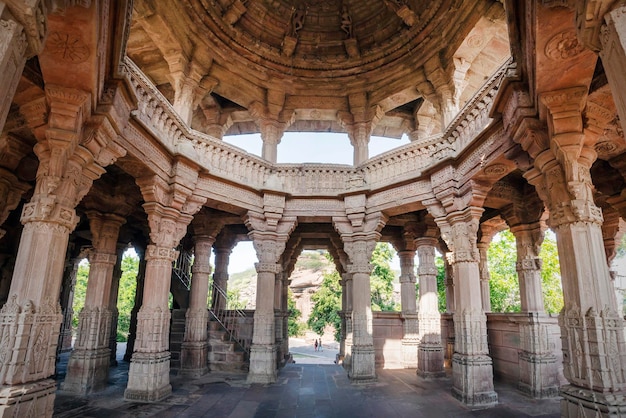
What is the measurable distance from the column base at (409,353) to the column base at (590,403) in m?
6.75

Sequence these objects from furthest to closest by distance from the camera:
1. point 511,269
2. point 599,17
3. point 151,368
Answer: point 511,269, point 151,368, point 599,17

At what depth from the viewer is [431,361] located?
30.4 ft

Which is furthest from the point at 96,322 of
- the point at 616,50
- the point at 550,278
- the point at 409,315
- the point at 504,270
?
the point at 550,278

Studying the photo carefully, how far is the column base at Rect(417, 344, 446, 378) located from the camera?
30.2 feet

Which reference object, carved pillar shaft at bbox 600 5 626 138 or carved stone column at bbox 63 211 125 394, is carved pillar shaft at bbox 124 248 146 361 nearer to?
carved stone column at bbox 63 211 125 394

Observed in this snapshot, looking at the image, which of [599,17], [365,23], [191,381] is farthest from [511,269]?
[599,17]

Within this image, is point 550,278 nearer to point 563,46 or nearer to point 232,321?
point 232,321

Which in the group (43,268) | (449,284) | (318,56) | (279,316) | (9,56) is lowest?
(279,316)

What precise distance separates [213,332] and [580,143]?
934 cm

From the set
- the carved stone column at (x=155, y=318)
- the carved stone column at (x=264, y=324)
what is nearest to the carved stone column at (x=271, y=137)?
the carved stone column at (x=264, y=324)

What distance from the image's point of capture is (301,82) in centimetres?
1085

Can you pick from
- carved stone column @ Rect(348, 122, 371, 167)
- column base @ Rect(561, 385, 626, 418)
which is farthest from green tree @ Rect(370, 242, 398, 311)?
column base @ Rect(561, 385, 626, 418)

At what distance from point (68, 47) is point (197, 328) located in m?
7.39

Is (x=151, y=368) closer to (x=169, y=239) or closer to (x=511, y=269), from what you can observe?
(x=169, y=239)
